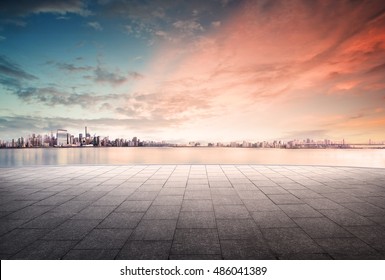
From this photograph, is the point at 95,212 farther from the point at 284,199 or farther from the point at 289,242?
the point at 284,199

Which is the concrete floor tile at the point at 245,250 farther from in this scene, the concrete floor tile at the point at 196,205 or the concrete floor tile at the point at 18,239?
the concrete floor tile at the point at 18,239

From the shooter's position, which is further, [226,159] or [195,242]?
[226,159]

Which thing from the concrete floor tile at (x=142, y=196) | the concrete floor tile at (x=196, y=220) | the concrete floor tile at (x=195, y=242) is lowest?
the concrete floor tile at (x=195, y=242)

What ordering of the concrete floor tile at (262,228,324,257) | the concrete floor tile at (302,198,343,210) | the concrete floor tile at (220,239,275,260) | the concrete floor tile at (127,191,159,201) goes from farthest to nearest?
the concrete floor tile at (127,191,159,201) < the concrete floor tile at (302,198,343,210) < the concrete floor tile at (262,228,324,257) < the concrete floor tile at (220,239,275,260)

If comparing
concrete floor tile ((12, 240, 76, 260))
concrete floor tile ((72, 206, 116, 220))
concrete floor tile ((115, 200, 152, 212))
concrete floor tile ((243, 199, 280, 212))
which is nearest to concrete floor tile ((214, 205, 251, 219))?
concrete floor tile ((243, 199, 280, 212))

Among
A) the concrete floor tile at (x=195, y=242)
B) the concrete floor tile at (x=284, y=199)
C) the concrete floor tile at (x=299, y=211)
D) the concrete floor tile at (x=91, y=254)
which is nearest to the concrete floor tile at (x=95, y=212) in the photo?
the concrete floor tile at (x=91, y=254)

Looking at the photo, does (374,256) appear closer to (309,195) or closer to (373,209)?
(373,209)

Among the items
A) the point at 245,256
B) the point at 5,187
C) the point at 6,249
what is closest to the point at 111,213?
the point at 6,249

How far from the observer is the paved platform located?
316cm

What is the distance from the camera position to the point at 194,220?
14.2ft

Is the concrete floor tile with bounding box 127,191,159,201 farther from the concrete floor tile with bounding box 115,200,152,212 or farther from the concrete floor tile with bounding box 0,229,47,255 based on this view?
the concrete floor tile with bounding box 0,229,47,255

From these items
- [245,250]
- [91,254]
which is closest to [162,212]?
[91,254]

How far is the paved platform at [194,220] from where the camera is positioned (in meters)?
3.16

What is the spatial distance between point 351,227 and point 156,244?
3.40m
